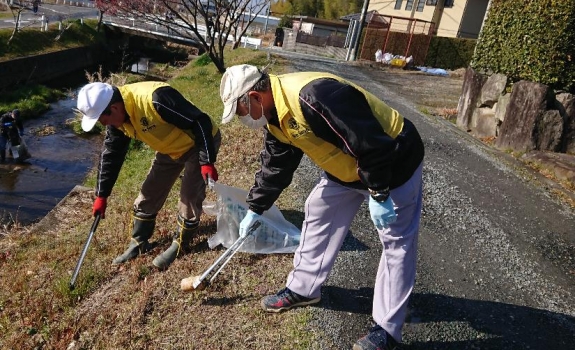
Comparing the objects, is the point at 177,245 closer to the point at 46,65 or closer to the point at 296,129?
the point at 296,129

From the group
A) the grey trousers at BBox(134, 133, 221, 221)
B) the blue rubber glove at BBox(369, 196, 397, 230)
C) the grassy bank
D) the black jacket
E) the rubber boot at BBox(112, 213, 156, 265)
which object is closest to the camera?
the black jacket

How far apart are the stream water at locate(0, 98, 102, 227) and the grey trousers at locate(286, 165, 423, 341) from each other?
5.52 meters

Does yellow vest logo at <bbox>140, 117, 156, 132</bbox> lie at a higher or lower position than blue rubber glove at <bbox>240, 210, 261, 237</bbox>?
higher

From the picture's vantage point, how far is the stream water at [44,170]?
740 centimetres

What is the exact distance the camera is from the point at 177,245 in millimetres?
3629

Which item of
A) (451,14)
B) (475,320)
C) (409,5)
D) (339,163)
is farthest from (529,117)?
(409,5)

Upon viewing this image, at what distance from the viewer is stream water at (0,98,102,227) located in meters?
7.40

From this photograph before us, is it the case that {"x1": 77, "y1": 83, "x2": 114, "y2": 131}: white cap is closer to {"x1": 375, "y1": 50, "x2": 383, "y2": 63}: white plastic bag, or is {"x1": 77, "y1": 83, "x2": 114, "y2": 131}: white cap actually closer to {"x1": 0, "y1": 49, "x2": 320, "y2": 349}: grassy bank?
{"x1": 0, "y1": 49, "x2": 320, "y2": 349}: grassy bank

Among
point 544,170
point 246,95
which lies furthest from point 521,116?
point 246,95

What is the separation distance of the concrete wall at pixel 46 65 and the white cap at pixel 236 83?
602 inches

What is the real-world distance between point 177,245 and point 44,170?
277 inches

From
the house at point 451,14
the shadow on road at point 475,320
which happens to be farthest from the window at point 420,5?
the shadow on road at point 475,320

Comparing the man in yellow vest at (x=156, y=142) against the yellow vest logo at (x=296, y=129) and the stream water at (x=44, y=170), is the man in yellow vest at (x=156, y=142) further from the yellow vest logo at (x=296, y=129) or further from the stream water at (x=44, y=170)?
the stream water at (x=44, y=170)

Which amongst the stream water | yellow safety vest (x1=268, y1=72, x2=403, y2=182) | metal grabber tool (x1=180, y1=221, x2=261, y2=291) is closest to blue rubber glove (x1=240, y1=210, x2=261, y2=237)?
metal grabber tool (x1=180, y1=221, x2=261, y2=291)
